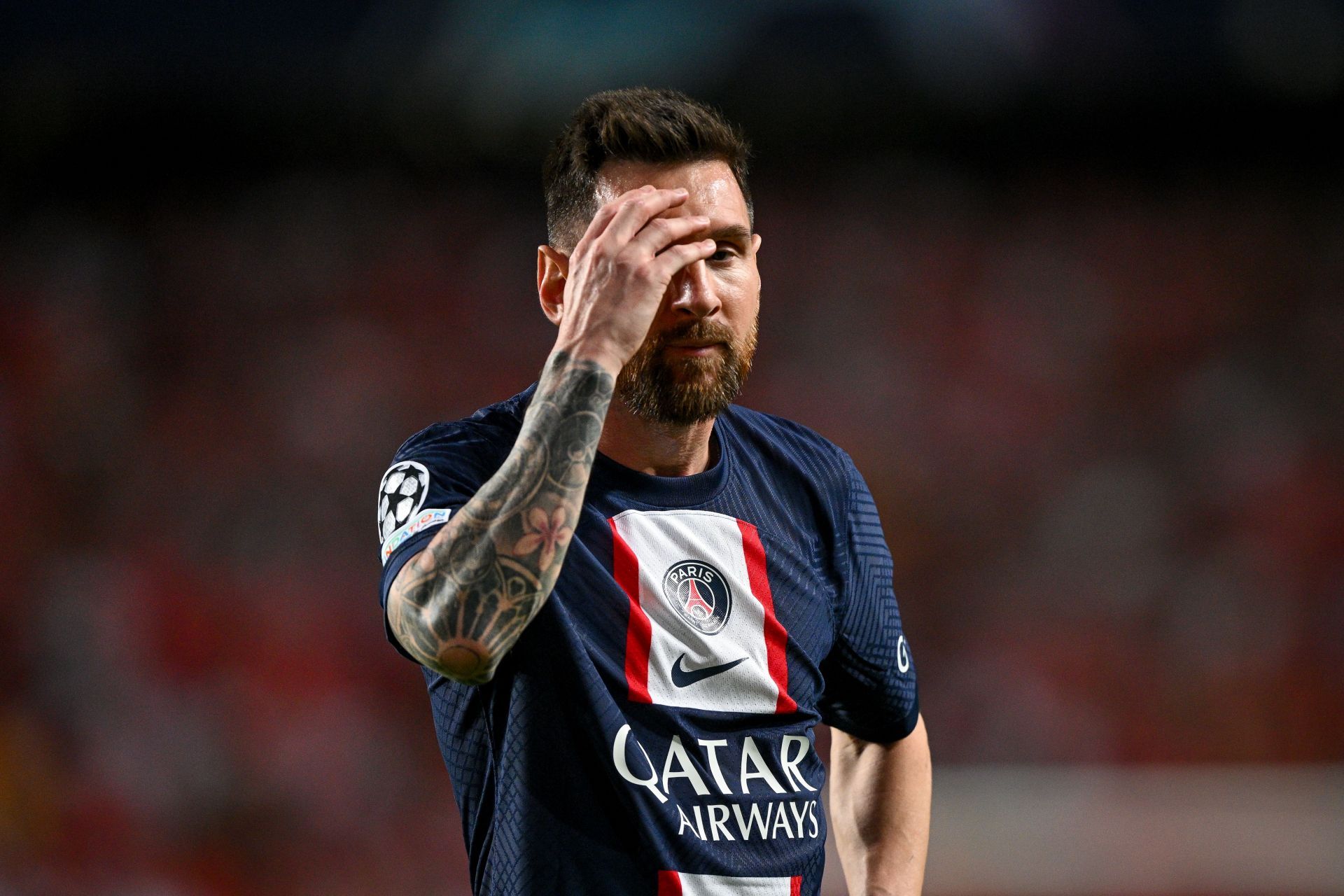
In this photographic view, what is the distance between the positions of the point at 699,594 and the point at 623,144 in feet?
1.93

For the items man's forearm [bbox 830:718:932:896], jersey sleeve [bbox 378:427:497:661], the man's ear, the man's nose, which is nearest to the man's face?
the man's nose

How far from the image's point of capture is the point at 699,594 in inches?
55.5

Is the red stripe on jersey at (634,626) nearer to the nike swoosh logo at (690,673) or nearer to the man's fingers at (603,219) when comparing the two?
the nike swoosh logo at (690,673)

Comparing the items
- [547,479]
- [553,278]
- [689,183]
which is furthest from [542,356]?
[547,479]

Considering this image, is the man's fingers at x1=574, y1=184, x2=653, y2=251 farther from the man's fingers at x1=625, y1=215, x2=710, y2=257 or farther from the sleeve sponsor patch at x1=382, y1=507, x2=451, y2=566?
the sleeve sponsor patch at x1=382, y1=507, x2=451, y2=566

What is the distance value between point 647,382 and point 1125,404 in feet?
13.3

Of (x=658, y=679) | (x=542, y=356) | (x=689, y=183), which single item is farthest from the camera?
(x=542, y=356)

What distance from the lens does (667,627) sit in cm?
137

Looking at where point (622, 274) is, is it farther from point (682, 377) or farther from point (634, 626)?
point (634, 626)

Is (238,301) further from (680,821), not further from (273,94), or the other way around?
(680,821)

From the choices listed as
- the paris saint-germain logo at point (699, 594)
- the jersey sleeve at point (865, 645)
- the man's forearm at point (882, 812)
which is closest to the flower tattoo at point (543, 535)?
the paris saint-germain logo at point (699, 594)

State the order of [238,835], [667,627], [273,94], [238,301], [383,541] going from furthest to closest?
[238,301] → [273,94] → [238,835] → [667,627] → [383,541]

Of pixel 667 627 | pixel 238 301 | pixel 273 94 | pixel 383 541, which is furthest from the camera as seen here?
pixel 238 301

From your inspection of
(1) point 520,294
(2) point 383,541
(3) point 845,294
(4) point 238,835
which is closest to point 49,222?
(1) point 520,294
